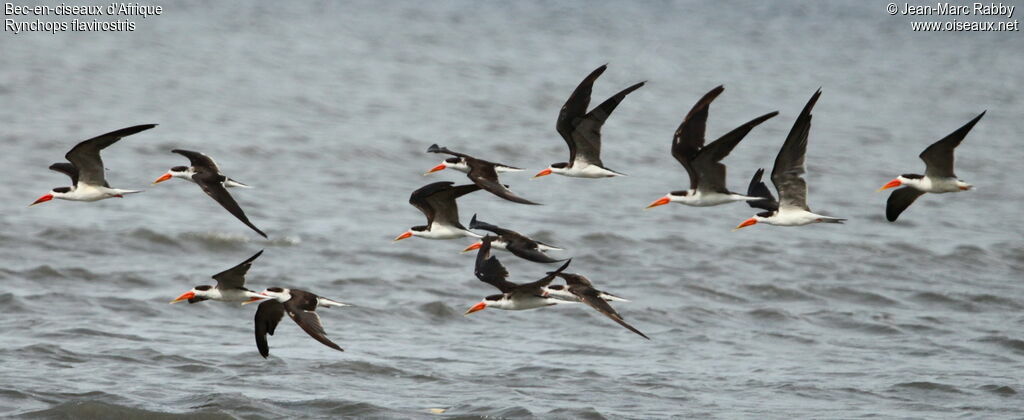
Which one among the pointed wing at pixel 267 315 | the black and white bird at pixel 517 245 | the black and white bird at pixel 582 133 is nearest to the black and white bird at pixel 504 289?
the black and white bird at pixel 517 245

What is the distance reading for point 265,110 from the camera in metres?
42.2

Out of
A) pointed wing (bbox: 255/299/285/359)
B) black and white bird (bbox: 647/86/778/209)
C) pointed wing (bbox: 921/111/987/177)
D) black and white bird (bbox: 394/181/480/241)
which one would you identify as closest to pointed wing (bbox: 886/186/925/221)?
pointed wing (bbox: 921/111/987/177)

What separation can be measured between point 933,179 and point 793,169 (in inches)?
53.4

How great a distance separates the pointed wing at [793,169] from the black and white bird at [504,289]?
226 centimetres

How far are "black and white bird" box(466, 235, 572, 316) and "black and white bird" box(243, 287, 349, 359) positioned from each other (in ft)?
4.91

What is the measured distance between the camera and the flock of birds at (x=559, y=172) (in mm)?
13820

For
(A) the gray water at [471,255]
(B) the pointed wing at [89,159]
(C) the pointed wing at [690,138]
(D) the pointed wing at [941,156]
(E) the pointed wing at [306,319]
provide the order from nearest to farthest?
1. (D) the pointed wing at [941,156]
2. (E) the pointed wing at [306,319]
3. (C) the pointed wing at [690,138]
4. (B) the pointed wing at [89,159]
5. (A) the gray water at [471,255]

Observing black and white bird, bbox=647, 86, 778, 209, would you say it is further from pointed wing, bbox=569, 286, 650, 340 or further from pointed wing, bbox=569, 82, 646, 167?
pointed wing, bbox=569, 286, 650, 340

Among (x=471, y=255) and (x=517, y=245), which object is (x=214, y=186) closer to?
(x=517, y=245)

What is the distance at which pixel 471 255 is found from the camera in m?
26.6

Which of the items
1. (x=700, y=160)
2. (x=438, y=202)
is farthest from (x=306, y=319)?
(x=700, y=160)

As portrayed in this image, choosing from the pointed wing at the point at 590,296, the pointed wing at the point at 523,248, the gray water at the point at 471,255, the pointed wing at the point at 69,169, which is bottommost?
the gray water at the point at 471,255

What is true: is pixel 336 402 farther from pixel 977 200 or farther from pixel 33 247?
pixel 977 200

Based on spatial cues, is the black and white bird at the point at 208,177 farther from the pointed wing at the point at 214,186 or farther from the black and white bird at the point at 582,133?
the black and white bird at the point at 582,133
